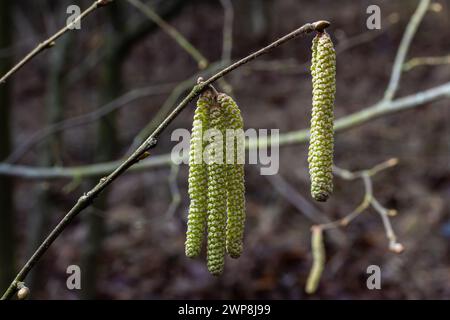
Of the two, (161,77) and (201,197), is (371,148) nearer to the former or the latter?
Result: (161,77)

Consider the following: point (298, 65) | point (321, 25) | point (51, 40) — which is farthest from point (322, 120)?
point (298, 65)

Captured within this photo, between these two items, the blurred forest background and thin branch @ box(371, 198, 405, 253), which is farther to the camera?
the blurred forest background

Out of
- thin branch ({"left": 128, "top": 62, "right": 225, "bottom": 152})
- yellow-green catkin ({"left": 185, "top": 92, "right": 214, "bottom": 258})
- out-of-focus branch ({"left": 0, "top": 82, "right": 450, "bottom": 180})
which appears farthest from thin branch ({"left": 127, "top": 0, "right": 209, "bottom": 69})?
yellow-green catkin ({"left": 185, "top": 92, "right": 214, "bottom": 258})

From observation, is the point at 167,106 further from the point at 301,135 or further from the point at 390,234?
the point at 390,234

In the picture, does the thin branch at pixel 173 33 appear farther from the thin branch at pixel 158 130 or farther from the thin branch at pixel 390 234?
the thin branch at pixel 158 130

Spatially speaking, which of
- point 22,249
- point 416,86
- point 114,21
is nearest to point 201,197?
point 114,21

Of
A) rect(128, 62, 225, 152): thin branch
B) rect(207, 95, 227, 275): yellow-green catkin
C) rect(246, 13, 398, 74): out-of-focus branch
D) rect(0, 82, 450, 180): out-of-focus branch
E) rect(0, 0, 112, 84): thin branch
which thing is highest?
rect(246, 13, 398, 74): out-of-focus branch

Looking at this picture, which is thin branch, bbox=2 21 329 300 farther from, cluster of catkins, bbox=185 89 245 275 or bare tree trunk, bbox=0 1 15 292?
bare tree trunk, bbox=0 1 15 292
